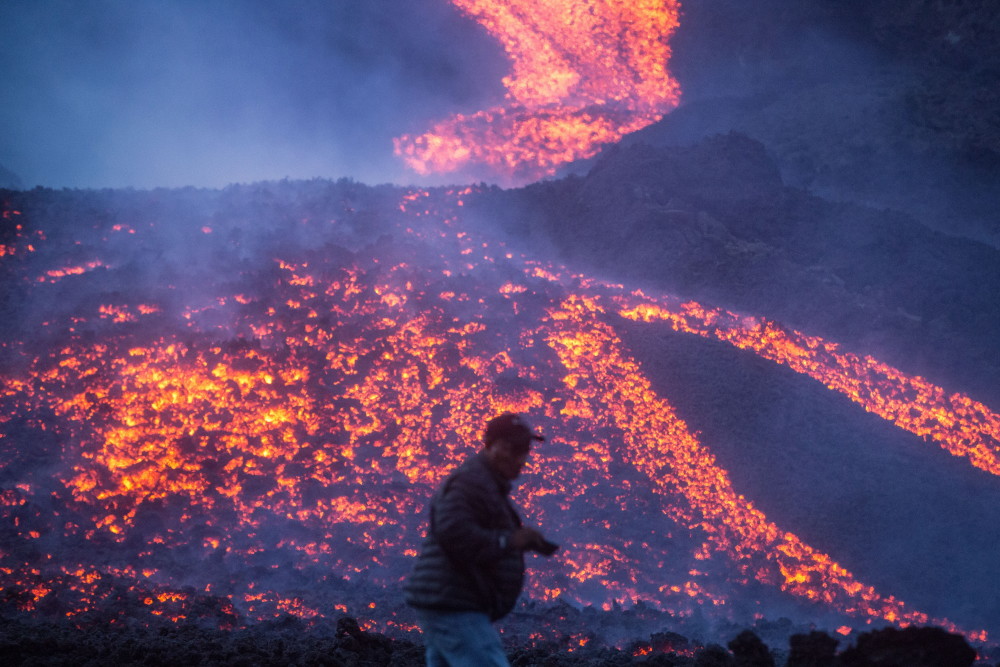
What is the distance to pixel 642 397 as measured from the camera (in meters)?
11.5

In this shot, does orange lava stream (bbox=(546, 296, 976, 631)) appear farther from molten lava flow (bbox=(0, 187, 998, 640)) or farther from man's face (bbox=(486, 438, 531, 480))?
man's face (bbox=(486, 438, 531, 480))

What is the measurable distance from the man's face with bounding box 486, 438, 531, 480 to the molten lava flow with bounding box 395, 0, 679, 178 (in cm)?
2611

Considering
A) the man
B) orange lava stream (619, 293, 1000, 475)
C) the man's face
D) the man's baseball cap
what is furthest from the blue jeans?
orange lava stream (619, 293, 1000, 475)

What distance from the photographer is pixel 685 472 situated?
10.4 meters

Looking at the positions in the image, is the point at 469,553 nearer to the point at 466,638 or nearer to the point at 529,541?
the point at 529,541

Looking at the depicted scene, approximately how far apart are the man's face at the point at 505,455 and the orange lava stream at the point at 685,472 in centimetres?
705

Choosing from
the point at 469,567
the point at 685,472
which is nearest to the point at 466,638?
the point at 469,567

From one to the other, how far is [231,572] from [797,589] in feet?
22.4

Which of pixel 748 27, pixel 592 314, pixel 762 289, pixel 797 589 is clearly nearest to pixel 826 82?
pixel 748 27

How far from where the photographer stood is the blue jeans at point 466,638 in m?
3.08

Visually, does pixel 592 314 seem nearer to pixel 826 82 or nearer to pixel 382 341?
pixel 382 341

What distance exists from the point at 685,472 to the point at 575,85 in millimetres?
23930

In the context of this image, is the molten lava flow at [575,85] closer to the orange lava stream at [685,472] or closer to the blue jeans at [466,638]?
the orange lava stream at [685,472]

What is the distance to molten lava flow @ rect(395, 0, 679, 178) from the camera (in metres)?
28.6
